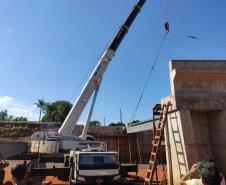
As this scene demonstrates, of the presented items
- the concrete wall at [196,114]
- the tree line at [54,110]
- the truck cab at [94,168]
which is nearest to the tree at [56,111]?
the tree line at [54,110]

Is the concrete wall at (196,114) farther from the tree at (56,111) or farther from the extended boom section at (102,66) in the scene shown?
the tree at (56,111)

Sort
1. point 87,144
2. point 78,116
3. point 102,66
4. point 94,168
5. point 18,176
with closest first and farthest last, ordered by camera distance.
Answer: point 18,176 → point 94,168 → point 87,144 → point 78,116 → point 102,66

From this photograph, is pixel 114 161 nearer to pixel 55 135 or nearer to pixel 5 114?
pixel 55 135

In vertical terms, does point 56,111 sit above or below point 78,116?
above

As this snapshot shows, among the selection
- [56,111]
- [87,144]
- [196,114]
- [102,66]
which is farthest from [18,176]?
[56,111]

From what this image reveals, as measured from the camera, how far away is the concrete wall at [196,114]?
32.9 ft

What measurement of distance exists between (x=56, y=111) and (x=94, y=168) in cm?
5916

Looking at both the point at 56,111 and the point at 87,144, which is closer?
the point at 87,144

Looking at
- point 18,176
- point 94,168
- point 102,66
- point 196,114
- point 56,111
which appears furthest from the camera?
point 56,111

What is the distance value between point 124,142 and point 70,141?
48.7ft

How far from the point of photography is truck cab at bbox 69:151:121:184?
478 inches

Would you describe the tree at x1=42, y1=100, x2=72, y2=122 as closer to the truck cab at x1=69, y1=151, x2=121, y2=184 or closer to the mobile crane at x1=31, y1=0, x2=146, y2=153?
the mobile crane at x1=31, y1=0, x2=146, y2=153

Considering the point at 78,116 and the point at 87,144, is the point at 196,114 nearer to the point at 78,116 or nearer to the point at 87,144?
the point at 87,144

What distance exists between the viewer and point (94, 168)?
12.5 meters
